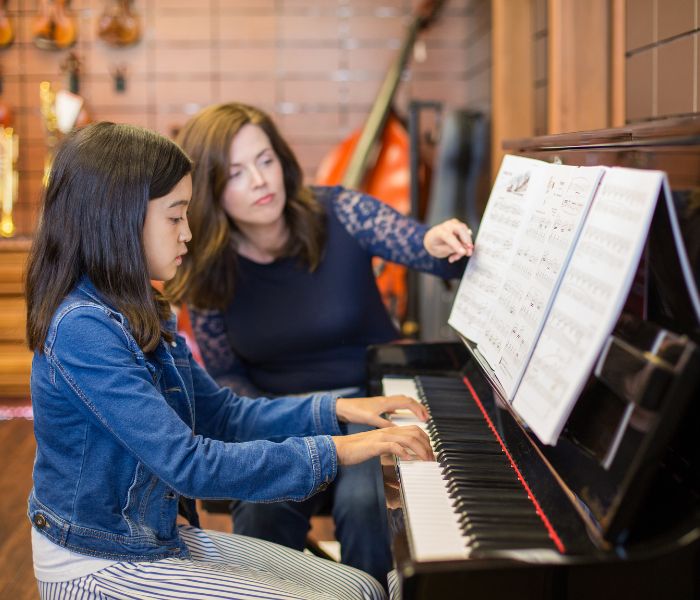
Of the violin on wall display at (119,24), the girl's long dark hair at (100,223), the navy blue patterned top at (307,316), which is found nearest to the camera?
the girl's long dark hair at (100,223)

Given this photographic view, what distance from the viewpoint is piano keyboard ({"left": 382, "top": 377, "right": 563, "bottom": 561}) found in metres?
1.03

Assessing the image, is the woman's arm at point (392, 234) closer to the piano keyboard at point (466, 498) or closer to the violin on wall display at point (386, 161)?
the piano keyboard at point (466, 498)

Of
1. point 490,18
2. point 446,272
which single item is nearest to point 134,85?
point 490,18

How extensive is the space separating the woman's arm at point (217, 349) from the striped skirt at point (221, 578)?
641mm

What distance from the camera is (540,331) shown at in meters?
1.20

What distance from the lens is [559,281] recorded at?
1185mm

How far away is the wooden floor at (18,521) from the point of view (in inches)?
94.3

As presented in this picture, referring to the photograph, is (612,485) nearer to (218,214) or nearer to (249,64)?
(218,214)

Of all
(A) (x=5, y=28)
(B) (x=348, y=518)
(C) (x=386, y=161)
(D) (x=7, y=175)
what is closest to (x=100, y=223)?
(B) (x=348, y=518)

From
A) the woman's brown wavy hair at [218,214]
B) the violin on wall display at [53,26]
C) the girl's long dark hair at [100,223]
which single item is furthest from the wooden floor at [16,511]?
the violin on wall display at [53,26]

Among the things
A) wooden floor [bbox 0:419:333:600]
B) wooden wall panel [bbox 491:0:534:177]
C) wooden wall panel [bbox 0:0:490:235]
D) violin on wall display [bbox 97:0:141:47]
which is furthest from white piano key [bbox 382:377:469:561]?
violin on wall display [bbox 97:0:141:47]

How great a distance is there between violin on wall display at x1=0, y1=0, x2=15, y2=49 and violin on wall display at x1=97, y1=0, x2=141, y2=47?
0.55m

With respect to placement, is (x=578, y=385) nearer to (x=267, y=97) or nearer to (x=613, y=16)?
(x=613, y=16)

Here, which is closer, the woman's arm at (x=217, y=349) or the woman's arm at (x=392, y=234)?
the woman's arm at (x=392, y=234)
